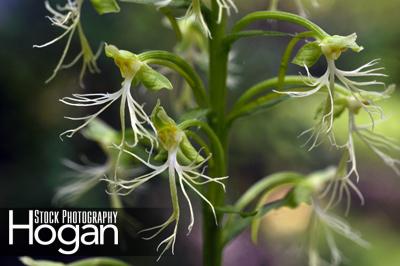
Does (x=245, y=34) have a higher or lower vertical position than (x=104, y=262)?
higher

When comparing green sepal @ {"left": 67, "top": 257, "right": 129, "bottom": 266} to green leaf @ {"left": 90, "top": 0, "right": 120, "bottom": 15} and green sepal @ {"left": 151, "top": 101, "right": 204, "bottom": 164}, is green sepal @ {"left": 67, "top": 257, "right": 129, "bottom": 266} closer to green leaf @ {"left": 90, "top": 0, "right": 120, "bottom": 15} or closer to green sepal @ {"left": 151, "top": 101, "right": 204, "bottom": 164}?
green sepal @ {"left": 151, "top": 101, "right": 204, "bottom": 164}

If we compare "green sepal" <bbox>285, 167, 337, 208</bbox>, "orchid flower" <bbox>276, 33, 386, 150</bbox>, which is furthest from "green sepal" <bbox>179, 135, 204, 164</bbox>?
"green sepal" <bbox>285, 167, 337, 208</bbox>

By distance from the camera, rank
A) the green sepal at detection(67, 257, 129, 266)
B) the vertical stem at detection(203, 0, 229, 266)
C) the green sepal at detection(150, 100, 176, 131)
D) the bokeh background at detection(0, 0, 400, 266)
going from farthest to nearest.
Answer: the bokeh background at detection(0, 0, 400, 266)
the green sepal at detection(67, 257, 129, 266)
the vertical stem at detection(203, 0, 229, 266)
the green sepal at detection(150, 100, 176, 131)

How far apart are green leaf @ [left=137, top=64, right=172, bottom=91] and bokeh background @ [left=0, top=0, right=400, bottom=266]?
166 cm

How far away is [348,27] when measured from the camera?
9.68 ft

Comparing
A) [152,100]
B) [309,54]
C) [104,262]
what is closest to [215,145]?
[309,54]

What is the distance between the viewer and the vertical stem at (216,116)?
104 cm

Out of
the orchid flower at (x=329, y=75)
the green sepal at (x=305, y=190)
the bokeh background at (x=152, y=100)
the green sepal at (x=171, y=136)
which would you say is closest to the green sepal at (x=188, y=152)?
the green sepal at (x=171, y=136)

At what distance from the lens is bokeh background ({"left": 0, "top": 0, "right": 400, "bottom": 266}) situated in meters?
2.63

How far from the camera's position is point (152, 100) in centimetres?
276

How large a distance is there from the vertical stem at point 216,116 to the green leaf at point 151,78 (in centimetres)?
14

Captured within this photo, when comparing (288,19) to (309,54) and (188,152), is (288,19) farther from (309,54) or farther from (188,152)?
(188,152)

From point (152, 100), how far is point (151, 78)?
184cm

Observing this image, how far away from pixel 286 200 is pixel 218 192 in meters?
0.16
